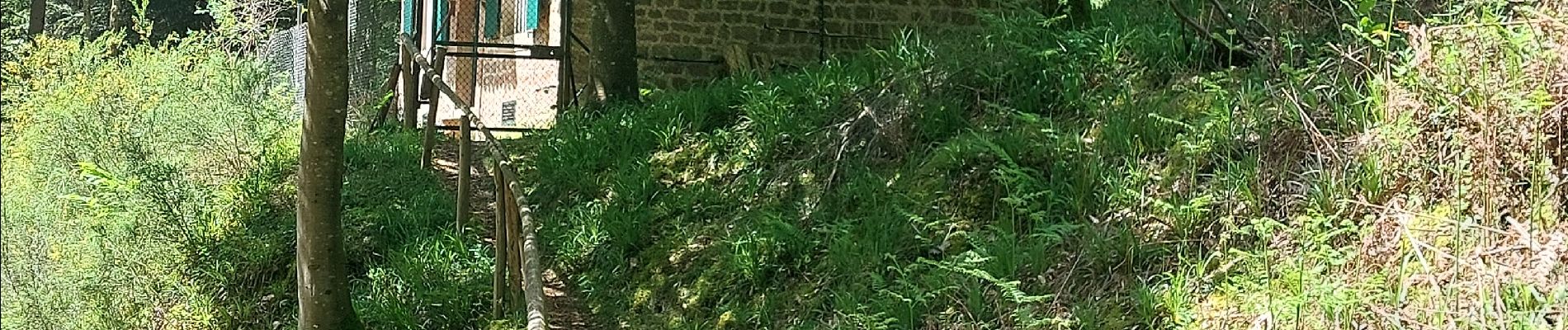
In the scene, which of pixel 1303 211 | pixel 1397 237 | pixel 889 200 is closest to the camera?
pixel 1397 237

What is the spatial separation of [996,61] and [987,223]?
1.40m

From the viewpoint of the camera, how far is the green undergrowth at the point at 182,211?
7.22 m

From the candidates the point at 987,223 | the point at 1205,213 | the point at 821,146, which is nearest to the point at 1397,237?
the point at 1205,213

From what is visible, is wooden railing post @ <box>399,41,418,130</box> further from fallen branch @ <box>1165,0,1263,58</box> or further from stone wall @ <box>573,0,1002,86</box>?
fallen branch @ <box>1165,0,1263,58</box>

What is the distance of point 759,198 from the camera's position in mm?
6848

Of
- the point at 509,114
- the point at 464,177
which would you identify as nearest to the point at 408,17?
the point at 509,114

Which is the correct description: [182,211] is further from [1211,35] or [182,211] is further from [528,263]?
[1211,35]

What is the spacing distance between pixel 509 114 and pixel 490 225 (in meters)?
5.57

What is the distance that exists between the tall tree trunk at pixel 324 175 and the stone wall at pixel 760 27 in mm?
5664

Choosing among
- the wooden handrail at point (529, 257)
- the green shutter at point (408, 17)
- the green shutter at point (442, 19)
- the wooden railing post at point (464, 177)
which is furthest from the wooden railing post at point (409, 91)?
the green shutter at point (408, 17)

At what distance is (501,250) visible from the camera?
20.1 ft

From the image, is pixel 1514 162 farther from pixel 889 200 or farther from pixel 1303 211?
pixel 889 200

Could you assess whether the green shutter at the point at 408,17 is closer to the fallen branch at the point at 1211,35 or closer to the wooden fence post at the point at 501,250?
the wooden fence post at the point at 501,250

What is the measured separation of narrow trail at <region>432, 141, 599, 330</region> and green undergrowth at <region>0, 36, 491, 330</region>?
193 millimetres
